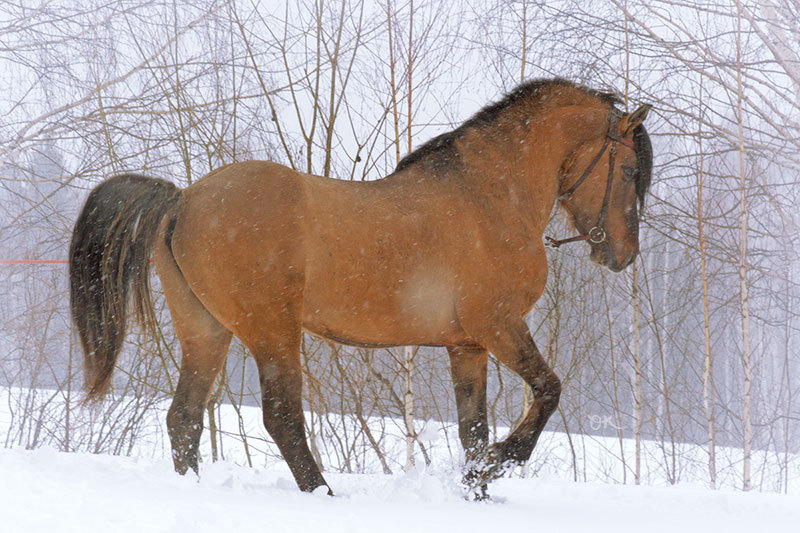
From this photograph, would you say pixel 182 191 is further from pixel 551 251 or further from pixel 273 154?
pixel 551 251

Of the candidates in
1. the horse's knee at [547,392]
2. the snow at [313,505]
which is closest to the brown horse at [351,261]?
the horse's knee at [547,392]

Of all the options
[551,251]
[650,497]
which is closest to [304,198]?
[650,497]

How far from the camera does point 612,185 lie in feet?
11.8

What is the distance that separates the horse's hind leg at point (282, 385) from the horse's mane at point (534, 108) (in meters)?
1.13

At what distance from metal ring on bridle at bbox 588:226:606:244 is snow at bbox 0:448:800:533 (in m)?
1.40

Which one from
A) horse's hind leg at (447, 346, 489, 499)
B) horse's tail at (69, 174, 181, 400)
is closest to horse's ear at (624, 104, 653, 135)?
horse's hind leg at (447, 346, 489, 499)

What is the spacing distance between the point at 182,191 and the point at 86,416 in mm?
4323

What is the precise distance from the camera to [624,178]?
362 centimetres

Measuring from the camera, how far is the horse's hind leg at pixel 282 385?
9.77 feet

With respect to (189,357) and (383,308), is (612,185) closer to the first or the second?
(383,308)

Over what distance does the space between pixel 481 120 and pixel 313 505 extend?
2.25m

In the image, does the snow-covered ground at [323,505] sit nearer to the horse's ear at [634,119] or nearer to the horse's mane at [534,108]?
the horse's mane at [534,108]

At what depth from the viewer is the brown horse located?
9.82 ft

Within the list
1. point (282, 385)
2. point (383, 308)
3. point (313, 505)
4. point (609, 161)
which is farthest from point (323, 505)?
point (609, 161)
